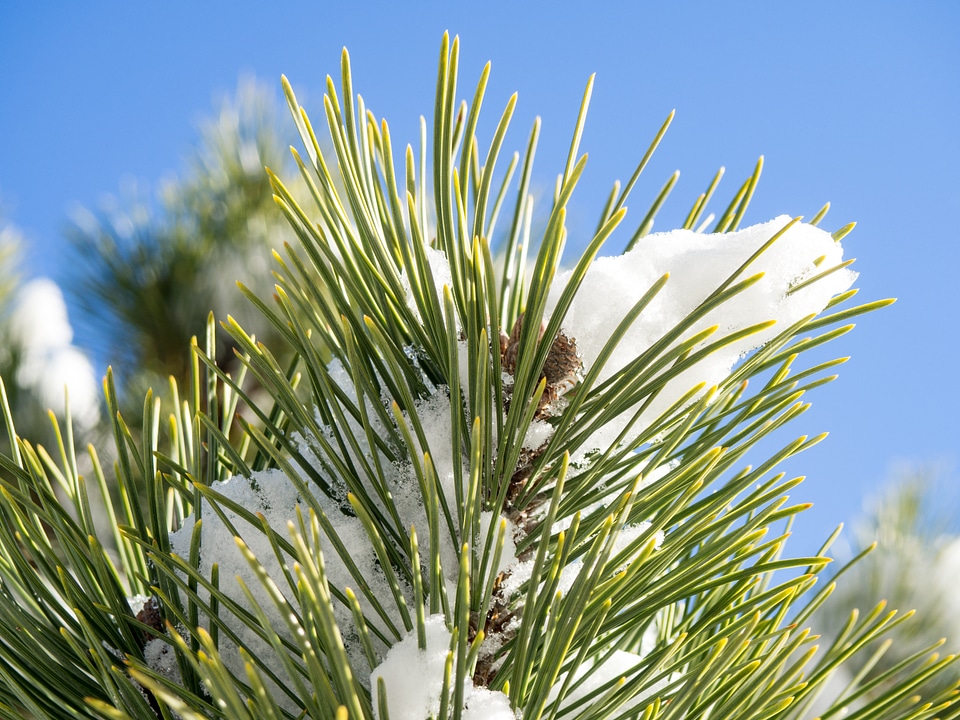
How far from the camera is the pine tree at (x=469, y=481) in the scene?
36cm

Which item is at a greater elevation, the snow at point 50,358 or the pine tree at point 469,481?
the snow at point 50,358

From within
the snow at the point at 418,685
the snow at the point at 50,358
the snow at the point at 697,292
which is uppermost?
the snow at the point at 50,358

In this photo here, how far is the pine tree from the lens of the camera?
36 centimetres

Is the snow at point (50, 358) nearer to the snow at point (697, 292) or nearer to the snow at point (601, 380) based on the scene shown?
the snow at point (601, 380)

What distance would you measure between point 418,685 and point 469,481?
0.09 metres

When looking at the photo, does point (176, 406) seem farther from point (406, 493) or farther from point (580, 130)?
point (580, 130)

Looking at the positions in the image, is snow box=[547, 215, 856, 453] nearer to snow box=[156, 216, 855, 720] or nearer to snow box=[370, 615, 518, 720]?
snow box=[156, 216, 855, 720]

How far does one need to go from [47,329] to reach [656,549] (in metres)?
1.89

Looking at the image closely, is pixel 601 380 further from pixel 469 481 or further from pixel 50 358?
pixel 50 358

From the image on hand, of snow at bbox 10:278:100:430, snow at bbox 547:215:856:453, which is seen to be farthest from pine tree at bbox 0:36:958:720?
snow at bbox 10:278:100:430

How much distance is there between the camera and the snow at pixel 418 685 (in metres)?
0.33

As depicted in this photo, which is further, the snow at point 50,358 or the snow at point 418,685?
the snow at point 50,358

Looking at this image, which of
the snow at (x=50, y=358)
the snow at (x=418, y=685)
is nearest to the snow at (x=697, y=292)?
the snow at (x=418, y=685)

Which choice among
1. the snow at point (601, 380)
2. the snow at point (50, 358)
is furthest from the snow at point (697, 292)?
the snow at point (50, 358)
